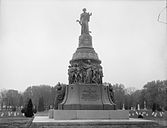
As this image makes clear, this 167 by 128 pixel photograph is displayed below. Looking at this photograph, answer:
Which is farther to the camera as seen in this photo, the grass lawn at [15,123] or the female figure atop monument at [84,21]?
the female figure atop monument at [84,21]

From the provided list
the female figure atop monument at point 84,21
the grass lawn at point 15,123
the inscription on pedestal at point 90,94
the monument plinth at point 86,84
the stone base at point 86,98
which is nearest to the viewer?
the grass lawn at point 15,123

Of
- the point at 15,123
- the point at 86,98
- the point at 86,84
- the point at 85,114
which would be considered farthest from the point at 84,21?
Result: the point at 15,123

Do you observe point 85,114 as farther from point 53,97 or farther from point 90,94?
point 53,97

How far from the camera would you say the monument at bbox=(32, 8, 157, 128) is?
18031 mm

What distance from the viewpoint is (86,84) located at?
19609 millimetres

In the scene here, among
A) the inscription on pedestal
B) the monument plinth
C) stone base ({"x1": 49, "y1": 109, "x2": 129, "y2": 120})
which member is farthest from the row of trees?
stone base ({"x1": 49, "y1": 109, "x2": 129, "y2": 120})

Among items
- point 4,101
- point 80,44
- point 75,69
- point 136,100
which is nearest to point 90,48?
point 80,44

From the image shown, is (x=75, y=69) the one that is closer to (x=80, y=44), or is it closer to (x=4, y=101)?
(x=80, y=44)

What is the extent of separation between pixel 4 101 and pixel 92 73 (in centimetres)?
6869

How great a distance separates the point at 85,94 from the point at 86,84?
768mm

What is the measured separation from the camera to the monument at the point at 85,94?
A: 1803cm

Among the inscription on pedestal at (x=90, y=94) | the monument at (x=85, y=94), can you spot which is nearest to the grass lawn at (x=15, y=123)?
the monument at (x=85, y=94)

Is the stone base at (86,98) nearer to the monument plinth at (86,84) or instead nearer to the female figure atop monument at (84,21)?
the monument plinth at (86,84)

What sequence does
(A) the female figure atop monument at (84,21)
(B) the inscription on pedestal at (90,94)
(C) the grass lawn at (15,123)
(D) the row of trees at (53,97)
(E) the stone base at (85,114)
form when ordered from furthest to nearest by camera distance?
(D) the row of trees at (53,97)
(A) the female figure atop monument at (84,21)
(B) the inscription on pedestal at (90,94)
(E) the stone base at (85,114)
(C) the grass lawn at (15,123)
